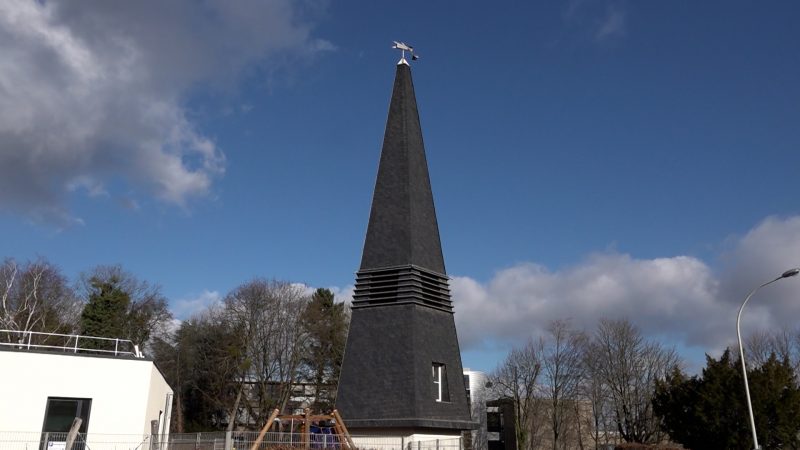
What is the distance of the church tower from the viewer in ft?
75.3

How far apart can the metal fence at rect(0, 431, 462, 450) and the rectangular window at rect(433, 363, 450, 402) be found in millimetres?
1627

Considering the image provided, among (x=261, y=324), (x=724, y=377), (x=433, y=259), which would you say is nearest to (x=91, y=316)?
(x=261, y=324)

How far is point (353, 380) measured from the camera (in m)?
24.1

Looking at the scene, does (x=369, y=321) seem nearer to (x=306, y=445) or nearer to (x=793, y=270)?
(x=306, y=445)

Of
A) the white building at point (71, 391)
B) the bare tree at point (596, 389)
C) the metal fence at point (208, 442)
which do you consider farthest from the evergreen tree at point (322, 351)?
the white building at point (71, 391)

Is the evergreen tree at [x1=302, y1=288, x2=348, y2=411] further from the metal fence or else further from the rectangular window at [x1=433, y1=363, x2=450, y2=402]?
the metal fence

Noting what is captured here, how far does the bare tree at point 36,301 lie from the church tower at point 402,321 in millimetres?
25967

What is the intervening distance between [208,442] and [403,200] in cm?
1172

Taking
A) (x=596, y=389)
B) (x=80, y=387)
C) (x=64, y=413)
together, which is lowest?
(x=64, y=413)

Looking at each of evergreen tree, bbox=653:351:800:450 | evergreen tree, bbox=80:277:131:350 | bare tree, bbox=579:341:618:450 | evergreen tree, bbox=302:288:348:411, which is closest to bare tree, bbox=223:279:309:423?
evergreen tree, bbox=302:288:348:411

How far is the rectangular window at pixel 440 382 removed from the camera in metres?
24.2

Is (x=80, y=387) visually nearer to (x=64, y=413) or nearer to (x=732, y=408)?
(x=64, y=413)

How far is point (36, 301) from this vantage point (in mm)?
42094

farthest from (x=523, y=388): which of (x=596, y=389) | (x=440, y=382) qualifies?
(x=440, y=382)
